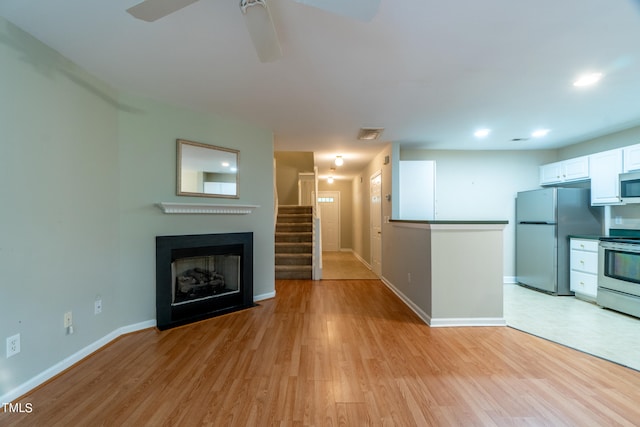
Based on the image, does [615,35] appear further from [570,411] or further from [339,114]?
[570,411]

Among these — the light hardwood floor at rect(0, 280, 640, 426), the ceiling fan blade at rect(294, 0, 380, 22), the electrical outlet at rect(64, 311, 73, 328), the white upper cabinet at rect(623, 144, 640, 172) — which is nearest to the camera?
the ceiling fan blade at rect(294, 0, 380, 22)

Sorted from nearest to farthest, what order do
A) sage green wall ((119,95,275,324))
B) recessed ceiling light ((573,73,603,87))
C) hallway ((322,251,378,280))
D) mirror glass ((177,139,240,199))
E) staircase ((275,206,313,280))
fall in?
recessed ceiling light ((573,73,603,87)) → sage green wall ((119,95,275,324)) → mirror glass ((177,139,240,199)) → staircase ((275,206,313,280)) → hallway ((322,251,378,280))

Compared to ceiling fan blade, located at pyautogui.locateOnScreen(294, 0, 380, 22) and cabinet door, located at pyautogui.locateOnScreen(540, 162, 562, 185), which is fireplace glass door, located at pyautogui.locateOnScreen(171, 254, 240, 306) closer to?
ceiling fan blade, located at pyautogui.locateOnScreen(294, 0, 380, 22)

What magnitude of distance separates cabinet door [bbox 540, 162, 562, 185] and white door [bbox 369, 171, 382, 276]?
2.92m

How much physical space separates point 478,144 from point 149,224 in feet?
16.7

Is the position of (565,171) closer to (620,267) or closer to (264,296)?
(620,267)

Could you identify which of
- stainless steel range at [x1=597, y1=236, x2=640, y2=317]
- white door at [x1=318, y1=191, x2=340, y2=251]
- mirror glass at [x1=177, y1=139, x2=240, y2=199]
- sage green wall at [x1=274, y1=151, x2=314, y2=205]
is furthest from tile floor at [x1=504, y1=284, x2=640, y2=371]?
white door at [x1=318, y1=191, x2=340, y2=251]

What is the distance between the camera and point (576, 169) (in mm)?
4125

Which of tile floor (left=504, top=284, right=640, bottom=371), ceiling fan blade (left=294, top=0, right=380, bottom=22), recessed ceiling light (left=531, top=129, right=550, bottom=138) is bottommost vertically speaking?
tile floor (left=504, top=284, right=640, bottom=371)

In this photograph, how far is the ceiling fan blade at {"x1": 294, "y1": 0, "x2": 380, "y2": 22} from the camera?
1178mm

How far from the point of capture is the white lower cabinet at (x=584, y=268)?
3617 mm

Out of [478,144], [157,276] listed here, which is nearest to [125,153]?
[157,276]

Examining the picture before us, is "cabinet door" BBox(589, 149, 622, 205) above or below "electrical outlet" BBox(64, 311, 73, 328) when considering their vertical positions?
above

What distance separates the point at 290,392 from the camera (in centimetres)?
176
